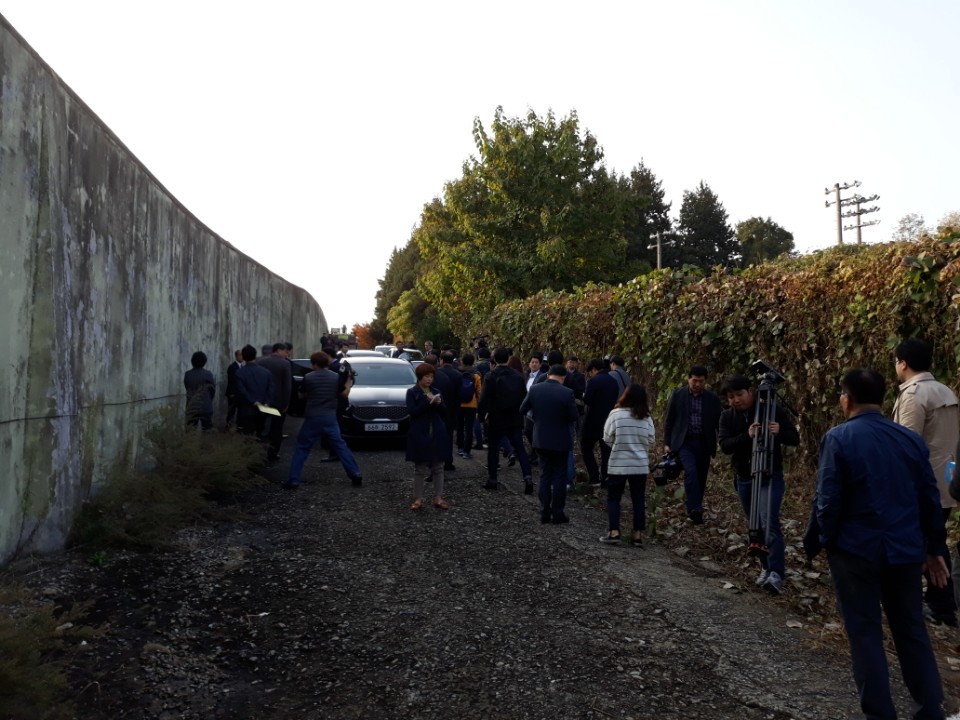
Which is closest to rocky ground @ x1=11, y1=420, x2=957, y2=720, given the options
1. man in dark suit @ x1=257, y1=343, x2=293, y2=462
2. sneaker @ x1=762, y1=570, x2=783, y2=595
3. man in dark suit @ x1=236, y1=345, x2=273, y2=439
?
sneaker @ x1=762, y1=570, x2=783, y2=595

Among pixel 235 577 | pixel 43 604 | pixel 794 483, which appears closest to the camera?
pixel 43 604

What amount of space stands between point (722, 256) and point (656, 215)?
6093mm

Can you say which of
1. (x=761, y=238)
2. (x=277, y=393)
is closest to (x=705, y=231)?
(x=761, y=238)

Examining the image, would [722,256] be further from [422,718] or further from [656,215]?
[422,718]

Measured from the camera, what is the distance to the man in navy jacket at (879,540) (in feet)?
13.1

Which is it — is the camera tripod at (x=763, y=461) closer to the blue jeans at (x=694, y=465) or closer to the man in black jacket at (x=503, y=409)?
the blue jeans at (x=694, y=465)

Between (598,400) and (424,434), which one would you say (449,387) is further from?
(598,400)

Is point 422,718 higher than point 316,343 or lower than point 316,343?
lower

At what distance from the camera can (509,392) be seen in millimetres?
10781

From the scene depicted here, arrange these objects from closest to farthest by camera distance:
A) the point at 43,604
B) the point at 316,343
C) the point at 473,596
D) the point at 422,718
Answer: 1. the point at 422,718
2. the point at 43,604
3. the point at 473,596
4. the point at 316,343

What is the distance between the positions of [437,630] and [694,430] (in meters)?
4.26

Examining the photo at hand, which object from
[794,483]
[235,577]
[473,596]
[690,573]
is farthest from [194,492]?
[794,483]

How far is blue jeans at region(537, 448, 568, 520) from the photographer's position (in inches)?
351

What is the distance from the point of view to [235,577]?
6.78 meters
